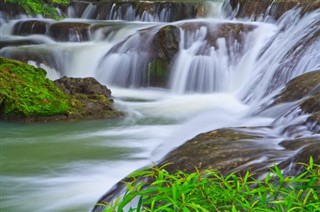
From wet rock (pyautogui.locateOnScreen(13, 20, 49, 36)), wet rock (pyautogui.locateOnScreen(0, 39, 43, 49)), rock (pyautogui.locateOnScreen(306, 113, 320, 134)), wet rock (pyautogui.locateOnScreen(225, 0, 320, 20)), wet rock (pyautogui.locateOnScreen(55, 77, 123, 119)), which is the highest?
wet rock (pyautogui.locateOnScreen(225, 0, 320, 20))

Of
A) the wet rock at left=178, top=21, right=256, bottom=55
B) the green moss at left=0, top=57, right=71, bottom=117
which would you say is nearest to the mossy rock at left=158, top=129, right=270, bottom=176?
the green moss at left=0, top=57, right=71, bottom=117

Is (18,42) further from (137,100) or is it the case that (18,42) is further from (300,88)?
(300,88)

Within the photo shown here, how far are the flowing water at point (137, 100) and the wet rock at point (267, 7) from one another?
27 centimetres

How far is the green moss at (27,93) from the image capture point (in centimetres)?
885

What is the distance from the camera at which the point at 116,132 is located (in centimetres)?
821

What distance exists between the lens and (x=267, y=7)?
13.9m

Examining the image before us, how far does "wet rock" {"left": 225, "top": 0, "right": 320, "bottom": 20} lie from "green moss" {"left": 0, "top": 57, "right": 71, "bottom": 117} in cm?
602

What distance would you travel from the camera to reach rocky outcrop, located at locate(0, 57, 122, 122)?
8.86 metres

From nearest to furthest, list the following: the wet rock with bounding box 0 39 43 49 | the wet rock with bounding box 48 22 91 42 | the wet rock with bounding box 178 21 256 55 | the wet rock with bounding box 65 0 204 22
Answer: the wet rock with bounding box 178 21 256 55 → the wet rock with bounding box 0 39 43 49 → the wet rock with bounding box 48 22 91 42 → the wet rock with bounding box 65 0 204 22

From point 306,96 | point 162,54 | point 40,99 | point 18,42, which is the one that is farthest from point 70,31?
point 306,96

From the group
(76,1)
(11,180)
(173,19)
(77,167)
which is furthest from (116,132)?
(76,1)

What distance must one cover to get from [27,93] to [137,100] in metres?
2.84

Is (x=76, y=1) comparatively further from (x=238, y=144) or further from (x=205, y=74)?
(x=238, y=144)

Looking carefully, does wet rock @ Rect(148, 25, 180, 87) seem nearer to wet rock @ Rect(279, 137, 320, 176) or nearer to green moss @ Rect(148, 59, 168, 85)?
green moss @ Rect(148, 59, 168, 85)
